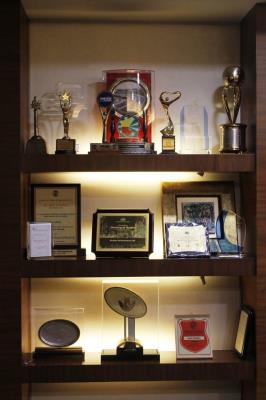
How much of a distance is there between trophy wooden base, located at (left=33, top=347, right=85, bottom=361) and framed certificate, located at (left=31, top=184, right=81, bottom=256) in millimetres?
437

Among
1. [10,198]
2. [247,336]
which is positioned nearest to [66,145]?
[10,198]

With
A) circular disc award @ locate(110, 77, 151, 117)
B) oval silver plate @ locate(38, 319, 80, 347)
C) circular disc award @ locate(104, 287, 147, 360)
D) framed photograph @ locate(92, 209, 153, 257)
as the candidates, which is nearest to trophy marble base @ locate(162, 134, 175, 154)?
circular disc award @ locate(110, 77, 151, 117)

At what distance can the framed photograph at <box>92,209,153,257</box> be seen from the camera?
2717mm

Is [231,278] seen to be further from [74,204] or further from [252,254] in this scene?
[74,204]

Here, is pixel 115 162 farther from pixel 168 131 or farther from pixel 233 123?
pixel 233 123

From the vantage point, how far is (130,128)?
2.83 metres

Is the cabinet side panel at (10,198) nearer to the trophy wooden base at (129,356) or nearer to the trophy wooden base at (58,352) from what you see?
the trophy wooden base at (58,352)

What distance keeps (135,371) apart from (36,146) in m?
1.09

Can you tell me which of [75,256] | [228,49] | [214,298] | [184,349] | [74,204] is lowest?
[184,349]

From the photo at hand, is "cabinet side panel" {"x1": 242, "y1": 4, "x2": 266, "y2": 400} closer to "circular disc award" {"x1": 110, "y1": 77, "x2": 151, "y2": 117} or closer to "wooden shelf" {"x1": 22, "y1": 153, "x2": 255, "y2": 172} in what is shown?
"wooden shelf" {"x1": 22, "y1": 153, "x2": 255, "y2": 172}

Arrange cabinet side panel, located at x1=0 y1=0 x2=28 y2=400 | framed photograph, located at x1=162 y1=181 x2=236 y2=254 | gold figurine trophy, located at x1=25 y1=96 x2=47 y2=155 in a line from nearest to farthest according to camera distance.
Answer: cabinet side panel, located at x1=0 y1=0 x2=28 y2=400, gold figurine trophy, located at x1=25 y1=96 x2=47 y2=155, framed photograph, located at x1=162 y1=181 x2=236 y2=254

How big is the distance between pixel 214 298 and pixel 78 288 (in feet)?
2.19

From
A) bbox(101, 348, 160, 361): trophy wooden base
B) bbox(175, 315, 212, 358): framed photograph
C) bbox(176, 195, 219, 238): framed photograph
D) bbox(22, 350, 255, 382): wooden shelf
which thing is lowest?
bbox(22, 350, 255, 382): wooden shelf

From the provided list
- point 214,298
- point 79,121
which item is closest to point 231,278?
point 214,298
